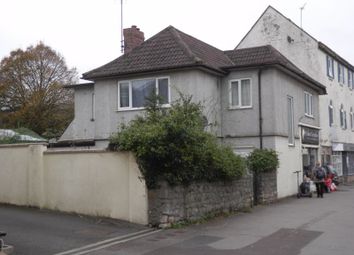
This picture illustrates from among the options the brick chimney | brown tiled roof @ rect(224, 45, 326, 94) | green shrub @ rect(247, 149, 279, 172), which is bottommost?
green shrub @ rect(247, 149, 279, 172)

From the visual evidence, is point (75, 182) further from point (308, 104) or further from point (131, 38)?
point (308, 104)

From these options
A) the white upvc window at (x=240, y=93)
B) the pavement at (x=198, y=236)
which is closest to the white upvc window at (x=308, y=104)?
the white upvc window at (x=240, y=93)

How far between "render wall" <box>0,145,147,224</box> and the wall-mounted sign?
48.7 feet

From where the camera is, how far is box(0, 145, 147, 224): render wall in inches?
579

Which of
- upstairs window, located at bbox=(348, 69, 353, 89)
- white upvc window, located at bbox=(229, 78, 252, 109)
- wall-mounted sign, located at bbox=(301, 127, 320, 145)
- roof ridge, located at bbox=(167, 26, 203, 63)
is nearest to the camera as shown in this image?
roof ridge, located at bbox=(167, 26, 203, 63)

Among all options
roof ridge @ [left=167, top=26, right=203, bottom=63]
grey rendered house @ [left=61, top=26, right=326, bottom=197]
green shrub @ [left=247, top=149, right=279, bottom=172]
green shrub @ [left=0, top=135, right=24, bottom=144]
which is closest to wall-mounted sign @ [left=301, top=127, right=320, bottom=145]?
grey rendered house @ [left=61, top=26, right=326, bottom=197]

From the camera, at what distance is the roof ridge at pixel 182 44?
74.0ft

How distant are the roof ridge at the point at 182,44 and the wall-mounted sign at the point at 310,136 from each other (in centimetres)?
782

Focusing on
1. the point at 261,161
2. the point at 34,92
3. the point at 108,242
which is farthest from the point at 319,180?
the point at 34,92

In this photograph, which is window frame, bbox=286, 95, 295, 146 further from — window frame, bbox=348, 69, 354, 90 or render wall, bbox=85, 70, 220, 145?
window frame, bbox=348, 69, 354, 90

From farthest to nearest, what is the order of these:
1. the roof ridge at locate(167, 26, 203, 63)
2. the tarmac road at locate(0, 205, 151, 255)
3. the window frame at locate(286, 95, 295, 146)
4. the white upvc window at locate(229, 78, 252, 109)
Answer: the window frame at locate(286, 95, 295, 146) < the white upvc window at locate(229, 78, 252, 109) < the roof ridge at locate(167, 26, 203, 63) < the tarmac road at locate(0, 205, 151, 255)

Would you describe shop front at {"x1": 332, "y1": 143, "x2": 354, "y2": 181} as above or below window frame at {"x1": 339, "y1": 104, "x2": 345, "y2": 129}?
below

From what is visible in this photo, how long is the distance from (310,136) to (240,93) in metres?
6.65

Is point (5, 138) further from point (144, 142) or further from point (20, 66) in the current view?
point (20, 66)
